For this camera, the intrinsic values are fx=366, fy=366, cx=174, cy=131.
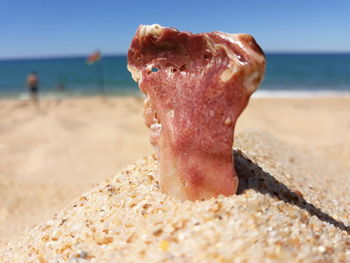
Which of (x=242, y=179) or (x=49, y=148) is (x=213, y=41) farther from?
(x=49, y=148)

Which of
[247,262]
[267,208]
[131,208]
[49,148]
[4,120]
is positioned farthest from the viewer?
[4,120]

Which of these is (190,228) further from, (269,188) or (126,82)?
(126,82)

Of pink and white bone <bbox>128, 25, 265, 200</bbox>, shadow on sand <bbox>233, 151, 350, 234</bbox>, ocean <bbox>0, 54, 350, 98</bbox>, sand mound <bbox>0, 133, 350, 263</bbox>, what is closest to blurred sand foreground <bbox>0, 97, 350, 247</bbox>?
sand mound <bbox>0, 133, 350, 263</bbox>

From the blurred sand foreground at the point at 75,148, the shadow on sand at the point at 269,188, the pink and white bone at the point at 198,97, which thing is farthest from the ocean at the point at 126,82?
the pink and white bone at the point at 198,97

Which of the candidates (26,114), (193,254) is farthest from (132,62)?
(26,114)

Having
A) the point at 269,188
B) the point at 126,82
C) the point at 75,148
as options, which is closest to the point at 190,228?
the point at 269,188

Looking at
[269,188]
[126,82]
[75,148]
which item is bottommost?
[126,82]
